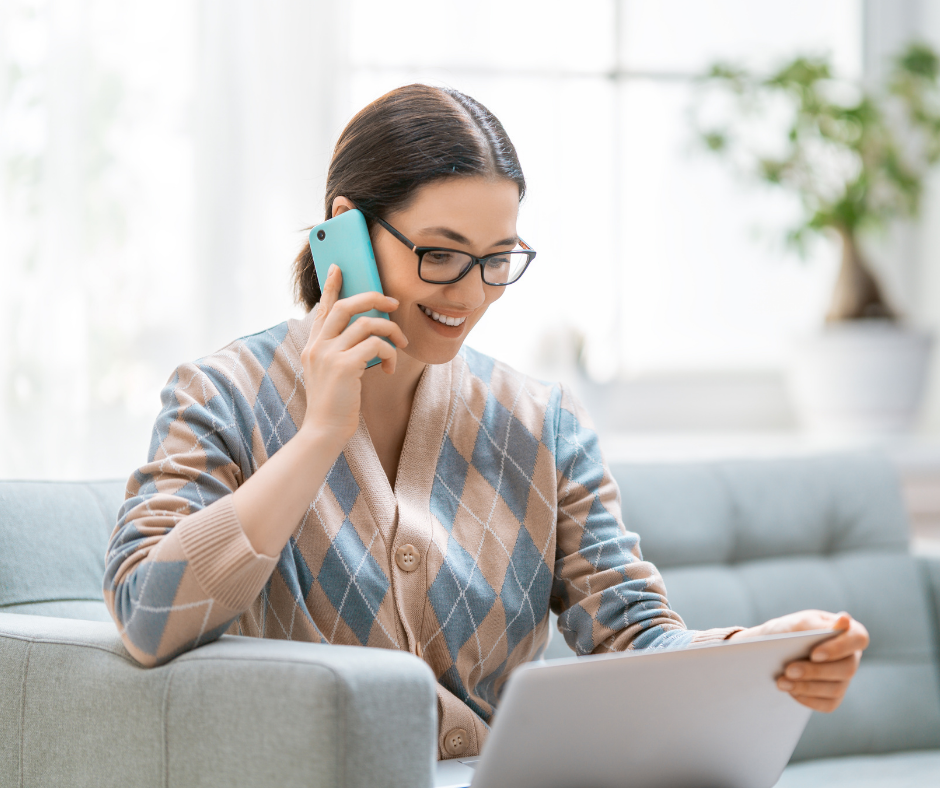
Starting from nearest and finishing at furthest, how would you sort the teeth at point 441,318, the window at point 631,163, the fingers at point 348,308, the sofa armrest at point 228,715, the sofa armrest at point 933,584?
1. the sofa armrest at point 228,715
2. the fingers at point 348,308
3. the teeth at point 441,318
4. the sofa armrest at point 933,584
5. the window at point 631,163

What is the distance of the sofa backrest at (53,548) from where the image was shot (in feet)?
3.79

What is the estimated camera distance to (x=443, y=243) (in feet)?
3.42

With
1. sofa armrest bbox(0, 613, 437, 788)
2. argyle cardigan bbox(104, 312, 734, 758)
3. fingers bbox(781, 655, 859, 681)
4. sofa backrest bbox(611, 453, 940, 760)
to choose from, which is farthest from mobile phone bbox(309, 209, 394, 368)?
sofa backrest bbox(611, 453, 940, 760)

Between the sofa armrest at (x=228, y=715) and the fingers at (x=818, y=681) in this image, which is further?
the fingers at (x=818, y=681)

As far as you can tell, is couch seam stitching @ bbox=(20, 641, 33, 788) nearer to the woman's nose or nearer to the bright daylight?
the bright daylight

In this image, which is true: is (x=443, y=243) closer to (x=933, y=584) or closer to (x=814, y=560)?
(x=814, y=560)

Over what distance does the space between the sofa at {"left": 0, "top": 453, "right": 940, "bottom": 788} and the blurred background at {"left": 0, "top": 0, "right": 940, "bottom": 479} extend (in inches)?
18.5

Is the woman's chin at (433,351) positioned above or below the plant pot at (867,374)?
above

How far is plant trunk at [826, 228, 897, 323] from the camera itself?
7.50 feet

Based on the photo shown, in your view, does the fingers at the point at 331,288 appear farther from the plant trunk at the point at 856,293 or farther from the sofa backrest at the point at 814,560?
the plant trunk at the point at 856,293

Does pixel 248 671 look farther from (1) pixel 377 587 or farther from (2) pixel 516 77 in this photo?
(2) pixel 516 77

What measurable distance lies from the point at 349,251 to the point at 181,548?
374 mm

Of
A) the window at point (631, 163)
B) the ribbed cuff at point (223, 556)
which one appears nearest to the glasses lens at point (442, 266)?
the ribbed cuff at point (223, 556)

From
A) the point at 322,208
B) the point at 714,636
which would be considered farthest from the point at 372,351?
the point at 322,208
